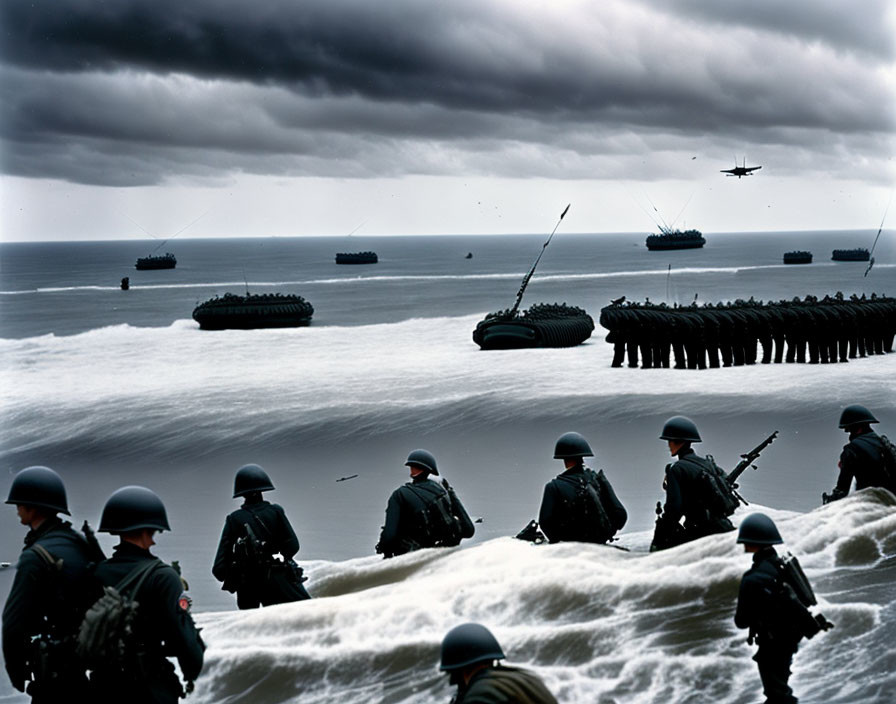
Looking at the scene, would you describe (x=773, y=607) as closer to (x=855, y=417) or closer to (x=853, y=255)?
(x=855, y=417)

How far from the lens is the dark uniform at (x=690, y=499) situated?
31.3 ft

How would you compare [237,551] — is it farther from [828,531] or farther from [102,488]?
[102,488]

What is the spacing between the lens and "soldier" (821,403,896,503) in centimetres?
1029

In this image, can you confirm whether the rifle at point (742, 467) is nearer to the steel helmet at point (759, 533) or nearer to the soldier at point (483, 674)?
the steel helmet at point (759, 533)

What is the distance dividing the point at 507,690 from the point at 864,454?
7059mm

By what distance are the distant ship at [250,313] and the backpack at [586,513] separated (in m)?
44.8

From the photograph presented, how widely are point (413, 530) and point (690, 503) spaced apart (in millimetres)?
2297

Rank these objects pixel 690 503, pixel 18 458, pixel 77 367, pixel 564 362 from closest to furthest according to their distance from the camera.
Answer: pixel 690 503
pixel 18 458
pixel 564 362
pixel 77 367

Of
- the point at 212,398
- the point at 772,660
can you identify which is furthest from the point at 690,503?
the point at 212,398

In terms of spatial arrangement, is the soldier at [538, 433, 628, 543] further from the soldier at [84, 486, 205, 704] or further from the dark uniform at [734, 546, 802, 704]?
the soldier at [84, 486, 205, 704]

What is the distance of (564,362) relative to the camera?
3088 cm

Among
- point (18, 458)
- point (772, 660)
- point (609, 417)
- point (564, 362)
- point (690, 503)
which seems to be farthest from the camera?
point (564, 362)

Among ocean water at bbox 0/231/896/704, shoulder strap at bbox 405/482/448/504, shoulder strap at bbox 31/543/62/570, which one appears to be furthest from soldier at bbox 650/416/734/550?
shoulder strap at bbox 31/543/62/570

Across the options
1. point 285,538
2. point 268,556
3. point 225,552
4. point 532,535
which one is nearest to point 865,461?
point 532,535
